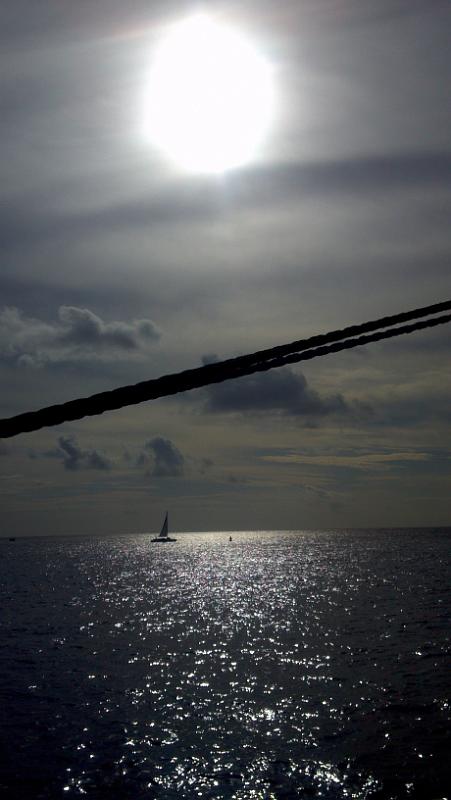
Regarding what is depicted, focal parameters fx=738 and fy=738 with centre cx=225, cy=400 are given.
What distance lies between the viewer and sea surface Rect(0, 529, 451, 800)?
2670cm

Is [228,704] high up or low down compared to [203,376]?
down

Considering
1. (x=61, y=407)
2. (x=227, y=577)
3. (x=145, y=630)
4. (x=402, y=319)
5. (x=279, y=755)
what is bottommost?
(x=227, y=577)

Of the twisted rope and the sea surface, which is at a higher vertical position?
the twisted rope

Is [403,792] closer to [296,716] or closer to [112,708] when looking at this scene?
[296,716]

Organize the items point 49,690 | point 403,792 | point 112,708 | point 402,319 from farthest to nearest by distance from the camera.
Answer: point 49,690 → point 112,708 → point 403,792 → point 402,319

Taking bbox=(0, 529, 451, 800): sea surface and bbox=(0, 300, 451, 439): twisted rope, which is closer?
bbox=(0, 300, 451, 439): twisted rope

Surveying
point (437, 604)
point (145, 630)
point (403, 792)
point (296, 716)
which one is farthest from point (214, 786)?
point (437, 604)

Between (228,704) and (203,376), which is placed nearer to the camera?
(203,376)

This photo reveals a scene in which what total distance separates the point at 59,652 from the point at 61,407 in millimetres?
53453

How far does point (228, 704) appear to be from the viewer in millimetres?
37625

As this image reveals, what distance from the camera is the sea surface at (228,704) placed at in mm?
26703

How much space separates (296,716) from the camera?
3494 centimetres

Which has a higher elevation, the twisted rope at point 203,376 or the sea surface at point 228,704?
the twisted rope at point 203,376

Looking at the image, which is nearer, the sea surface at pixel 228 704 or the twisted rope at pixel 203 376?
the twisted rope at pixel 203 376
